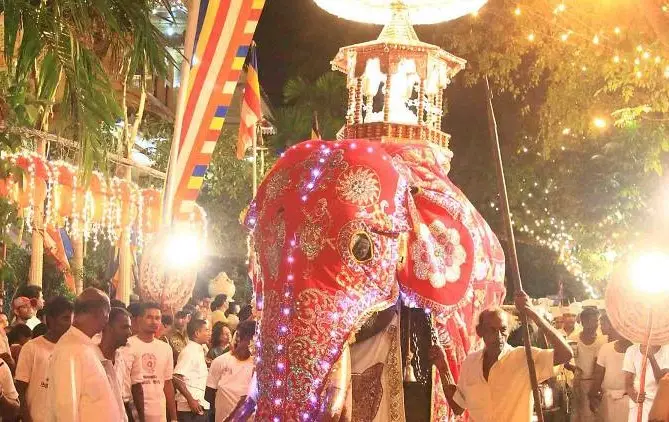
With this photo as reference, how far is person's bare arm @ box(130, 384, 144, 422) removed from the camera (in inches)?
395

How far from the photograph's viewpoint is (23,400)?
8430mm

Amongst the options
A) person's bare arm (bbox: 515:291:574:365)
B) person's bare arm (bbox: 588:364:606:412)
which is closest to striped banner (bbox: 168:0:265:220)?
person's bare arm (bbox: 515:291:574:365)

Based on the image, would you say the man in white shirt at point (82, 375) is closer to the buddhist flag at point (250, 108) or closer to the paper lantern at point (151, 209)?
the paper lantern at point (151, 209)

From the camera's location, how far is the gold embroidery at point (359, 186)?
8.02m

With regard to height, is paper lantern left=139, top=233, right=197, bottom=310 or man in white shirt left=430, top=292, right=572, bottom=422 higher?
paper lantern left=139, top=233, right=197, bottom=310

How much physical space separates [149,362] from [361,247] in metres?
3.03

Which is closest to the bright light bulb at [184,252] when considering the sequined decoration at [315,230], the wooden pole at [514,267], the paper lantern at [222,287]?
the sequined decoration at [315,230]

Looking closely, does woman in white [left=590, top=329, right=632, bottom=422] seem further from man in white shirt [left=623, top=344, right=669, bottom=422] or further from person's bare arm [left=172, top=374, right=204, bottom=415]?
person's bare arm [left=172, top=374, right=204, bottom=415]

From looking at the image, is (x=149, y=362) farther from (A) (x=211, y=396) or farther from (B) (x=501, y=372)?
(B) (x=501, y=372)

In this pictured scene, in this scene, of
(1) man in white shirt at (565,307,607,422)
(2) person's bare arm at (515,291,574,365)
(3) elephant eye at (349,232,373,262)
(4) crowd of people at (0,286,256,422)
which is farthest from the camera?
(1) man in white shirt at (565,307,607,422)

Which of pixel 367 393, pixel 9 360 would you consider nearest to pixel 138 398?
pixel 9 360

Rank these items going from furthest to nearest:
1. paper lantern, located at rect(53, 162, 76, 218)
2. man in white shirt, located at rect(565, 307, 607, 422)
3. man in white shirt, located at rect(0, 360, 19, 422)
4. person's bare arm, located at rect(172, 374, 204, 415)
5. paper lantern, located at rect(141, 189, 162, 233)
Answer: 1. paper lantern, located at rect(141, 189, 162, 233)
2. paper lantern, located at rect(53, 162, 76, 218)
3. man in white shirt, located at rect(565, 307, 607, 422)
4. person's bare arm, located at rect(172, 374, 204, 415)
5. man in white shirt, located at rect(0, 360, 19, 422)

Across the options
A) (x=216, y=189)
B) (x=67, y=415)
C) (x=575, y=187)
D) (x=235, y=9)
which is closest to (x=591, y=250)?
(x=575, y=187)

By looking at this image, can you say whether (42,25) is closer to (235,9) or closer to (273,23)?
(235,9)
